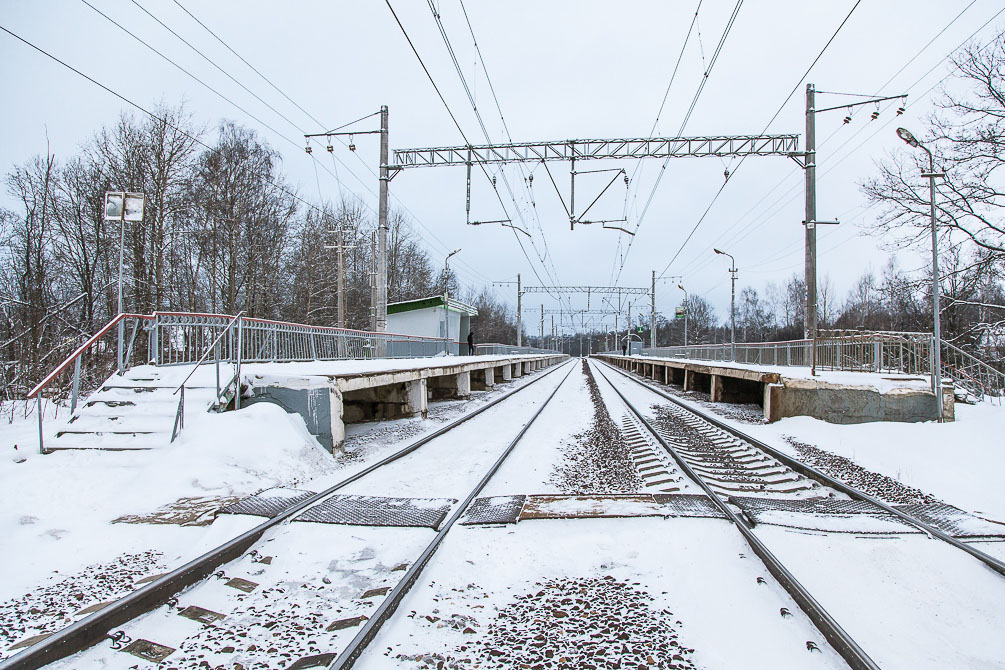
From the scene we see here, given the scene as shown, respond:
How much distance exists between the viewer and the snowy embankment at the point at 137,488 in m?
4.19

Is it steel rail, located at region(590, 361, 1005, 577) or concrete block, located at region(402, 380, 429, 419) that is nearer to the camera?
steel rail, located at region(590, 361, 1005, 577)

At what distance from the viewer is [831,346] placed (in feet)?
44.9

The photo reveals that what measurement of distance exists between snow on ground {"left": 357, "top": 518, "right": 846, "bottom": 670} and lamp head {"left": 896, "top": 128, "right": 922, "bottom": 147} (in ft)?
29.5

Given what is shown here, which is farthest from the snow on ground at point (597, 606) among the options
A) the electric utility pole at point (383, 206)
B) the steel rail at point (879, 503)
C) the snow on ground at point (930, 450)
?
the electric utility pole at point (383, 206)

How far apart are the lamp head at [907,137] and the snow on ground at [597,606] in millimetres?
8979

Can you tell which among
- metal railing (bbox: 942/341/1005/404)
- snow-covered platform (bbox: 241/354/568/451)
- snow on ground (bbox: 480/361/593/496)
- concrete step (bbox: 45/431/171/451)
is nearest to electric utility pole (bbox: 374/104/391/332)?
snow-covered platform (bbox: 241/354/568/451)

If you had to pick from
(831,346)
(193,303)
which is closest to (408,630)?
(831,346)

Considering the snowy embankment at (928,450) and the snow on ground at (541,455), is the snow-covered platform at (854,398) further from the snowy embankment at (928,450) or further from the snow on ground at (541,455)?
the snow on ground at (541,455)

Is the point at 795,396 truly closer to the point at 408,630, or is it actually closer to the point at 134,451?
the point at 408,630

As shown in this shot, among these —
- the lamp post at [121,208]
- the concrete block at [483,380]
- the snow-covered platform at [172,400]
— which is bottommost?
the concrete block at [483,380]

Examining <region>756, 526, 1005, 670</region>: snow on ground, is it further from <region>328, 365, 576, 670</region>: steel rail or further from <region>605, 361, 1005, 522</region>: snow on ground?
<region>328, 365, 576, 670</region>: steel rail

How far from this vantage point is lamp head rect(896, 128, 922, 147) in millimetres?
9531

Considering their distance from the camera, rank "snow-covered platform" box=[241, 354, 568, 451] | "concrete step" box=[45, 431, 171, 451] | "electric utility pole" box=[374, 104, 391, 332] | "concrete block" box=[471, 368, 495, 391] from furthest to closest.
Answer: "concrete block" box=[471, 368, 495, 391] → "electric utility pole" box=[374, 104, 391, 332] → "snow-covered platform" box=[241, 354, 568, 451] → "concrete step" box=[45, 431, 171, 451]

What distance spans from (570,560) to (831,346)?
41.5ft
